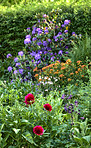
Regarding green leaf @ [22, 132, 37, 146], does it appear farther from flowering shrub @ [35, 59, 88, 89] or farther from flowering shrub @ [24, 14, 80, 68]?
flowering shrub @ [24, 14, 80, 68]

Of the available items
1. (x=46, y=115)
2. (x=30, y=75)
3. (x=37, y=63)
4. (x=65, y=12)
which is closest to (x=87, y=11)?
(x=65, y=12)

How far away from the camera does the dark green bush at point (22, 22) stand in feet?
20.5

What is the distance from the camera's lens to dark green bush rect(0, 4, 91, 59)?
6.25m

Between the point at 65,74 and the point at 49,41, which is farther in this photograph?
the point at 49,41

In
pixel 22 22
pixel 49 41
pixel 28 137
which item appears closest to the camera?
pixel 28 137

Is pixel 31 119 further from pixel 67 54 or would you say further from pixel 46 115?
pixel 67 54

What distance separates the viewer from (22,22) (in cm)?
668

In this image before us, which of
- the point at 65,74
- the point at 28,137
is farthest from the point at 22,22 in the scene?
the point at 28,137

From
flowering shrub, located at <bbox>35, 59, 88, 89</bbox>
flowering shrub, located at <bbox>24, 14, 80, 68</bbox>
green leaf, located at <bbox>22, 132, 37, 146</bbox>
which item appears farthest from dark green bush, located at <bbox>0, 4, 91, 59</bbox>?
green leaf, located at <bbox>22, 132, 37, 146</bbox>

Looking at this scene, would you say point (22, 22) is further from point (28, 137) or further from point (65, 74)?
point (28, 137)

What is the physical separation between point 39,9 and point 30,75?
2.31m

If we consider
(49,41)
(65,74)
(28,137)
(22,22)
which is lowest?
(28,137)

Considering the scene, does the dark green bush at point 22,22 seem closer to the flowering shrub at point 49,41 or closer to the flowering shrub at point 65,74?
the flowering shrub at point 49,41

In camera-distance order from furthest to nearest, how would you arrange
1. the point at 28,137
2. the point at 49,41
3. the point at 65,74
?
the point at 49,41 → the point at 65,74 → the point at 28,137
